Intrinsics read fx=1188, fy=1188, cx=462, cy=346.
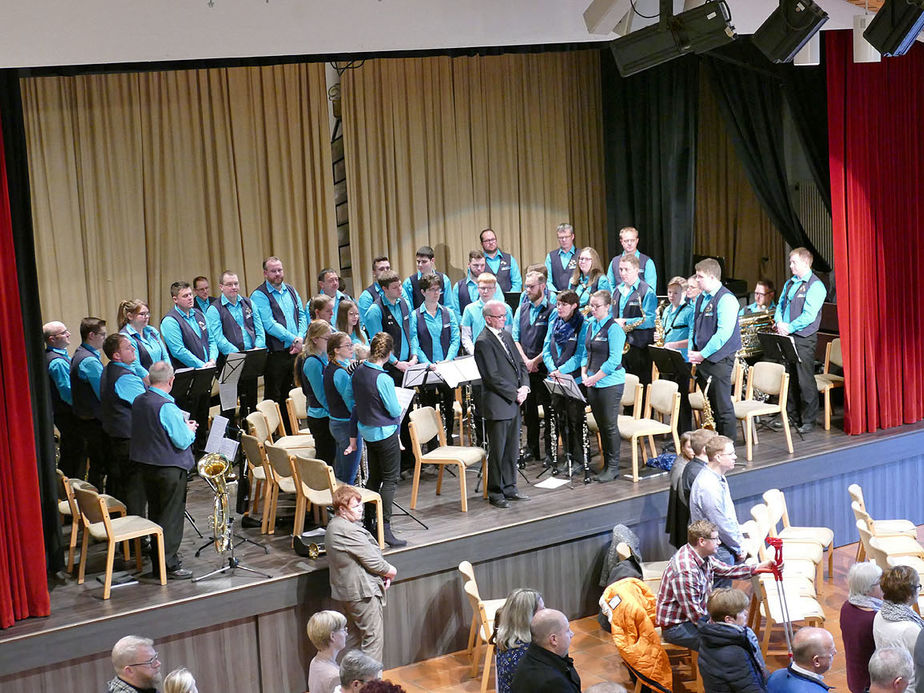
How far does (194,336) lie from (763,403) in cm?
448

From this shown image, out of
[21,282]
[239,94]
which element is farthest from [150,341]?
[239,94]

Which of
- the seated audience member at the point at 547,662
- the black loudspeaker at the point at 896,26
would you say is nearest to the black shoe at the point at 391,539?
the seated audience member at the point at 547,662

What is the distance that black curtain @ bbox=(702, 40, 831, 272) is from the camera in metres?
11.0

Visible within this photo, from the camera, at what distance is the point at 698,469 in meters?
7.14

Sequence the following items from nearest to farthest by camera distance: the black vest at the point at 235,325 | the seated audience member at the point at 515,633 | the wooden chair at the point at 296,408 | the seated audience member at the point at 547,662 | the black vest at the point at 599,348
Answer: the seated audience member at the point at 547,662 → the seated audience member at the point at 515,633 → the black vest at the point at 599,348 → the wooden chair at the point at 296,408 → the black vest at the point at 235,325

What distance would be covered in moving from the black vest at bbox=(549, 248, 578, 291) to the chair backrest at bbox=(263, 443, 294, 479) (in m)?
4.28

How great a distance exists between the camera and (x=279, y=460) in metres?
7.72

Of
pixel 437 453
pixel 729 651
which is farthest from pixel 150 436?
pixel 729 651

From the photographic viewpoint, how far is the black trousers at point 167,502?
6.99m

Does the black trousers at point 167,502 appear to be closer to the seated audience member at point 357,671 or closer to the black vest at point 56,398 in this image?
the black vest at point 56,398

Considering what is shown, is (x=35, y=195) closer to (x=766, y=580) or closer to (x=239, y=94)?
(x=239, y=94)

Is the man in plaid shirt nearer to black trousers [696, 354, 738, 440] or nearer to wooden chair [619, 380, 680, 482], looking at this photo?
wooden chair [619, 380, 680, 482]

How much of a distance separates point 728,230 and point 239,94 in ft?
19.3

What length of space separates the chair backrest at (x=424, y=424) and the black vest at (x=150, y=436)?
1.87 meters
